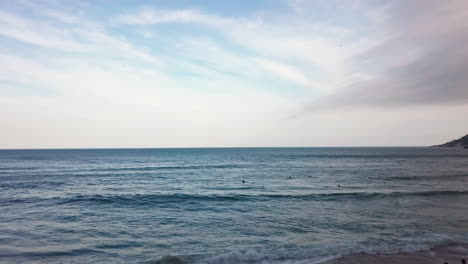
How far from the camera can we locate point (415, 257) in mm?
12922

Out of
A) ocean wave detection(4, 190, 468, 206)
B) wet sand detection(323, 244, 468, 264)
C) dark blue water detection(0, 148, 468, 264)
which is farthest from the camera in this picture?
ocean wave detection(4, 190, 468, 206)

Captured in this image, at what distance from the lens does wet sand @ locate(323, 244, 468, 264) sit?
12.4 metres

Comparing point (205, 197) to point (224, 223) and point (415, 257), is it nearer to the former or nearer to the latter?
point (224, 223)

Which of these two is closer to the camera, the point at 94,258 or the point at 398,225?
the point at 94,258

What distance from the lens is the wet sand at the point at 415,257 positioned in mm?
12359

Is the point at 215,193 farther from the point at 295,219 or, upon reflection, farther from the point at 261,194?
the point at 295,219

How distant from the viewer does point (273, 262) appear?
12.6 meters

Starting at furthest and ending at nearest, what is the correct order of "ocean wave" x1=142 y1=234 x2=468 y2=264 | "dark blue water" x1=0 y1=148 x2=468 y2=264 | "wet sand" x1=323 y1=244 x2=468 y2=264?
1. "dark blue water" x1=0 y1=148 x2=468 y2=264
2. "ocean wave" x1=142 y1=234 x2=468 y2=264
3. "wet sand" x1=323 y1=244 x2=468 y2=264

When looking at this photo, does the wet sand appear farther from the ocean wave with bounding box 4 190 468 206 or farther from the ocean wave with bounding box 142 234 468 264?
the ocean wave with bounding box 4 190 468 206

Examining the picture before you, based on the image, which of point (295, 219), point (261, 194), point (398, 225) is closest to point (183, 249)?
point (295, 219)

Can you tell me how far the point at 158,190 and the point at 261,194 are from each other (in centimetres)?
1210

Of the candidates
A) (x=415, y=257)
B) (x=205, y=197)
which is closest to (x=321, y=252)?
(x=415, y=257)

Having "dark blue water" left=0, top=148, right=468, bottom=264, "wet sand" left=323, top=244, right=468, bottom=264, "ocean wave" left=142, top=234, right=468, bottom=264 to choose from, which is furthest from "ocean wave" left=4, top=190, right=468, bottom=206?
"wet sand" left=323, top=244, right=468, bottom=264

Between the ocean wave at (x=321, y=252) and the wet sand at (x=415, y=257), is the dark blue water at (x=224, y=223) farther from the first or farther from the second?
the wet sand at (x=415, y=257)
